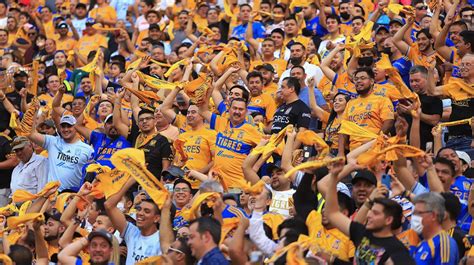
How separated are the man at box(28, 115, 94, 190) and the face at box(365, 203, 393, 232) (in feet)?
20.7

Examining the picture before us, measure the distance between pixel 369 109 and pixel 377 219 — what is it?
433cm

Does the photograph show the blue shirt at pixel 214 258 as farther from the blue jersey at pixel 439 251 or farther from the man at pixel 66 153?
the man at pixel 66 153

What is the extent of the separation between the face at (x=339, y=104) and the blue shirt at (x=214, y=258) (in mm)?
4762

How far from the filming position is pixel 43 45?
22.1 metres

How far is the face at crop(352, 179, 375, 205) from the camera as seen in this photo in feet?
35.9

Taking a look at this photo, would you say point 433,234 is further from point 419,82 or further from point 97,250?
point 419,82

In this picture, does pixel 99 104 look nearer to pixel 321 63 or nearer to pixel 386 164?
pixel 321 63

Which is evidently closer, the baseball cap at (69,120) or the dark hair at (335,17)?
the baseball cap at (69,120)

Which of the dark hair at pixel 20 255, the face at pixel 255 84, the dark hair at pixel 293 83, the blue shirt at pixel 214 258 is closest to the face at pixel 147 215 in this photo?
the dark hair at pixel 20 255

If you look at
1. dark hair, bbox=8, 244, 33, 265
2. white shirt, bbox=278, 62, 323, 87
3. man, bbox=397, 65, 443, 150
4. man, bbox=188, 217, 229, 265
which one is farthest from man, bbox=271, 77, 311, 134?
man, bbox=188, 217, 229, 265

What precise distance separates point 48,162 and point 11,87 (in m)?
3.37

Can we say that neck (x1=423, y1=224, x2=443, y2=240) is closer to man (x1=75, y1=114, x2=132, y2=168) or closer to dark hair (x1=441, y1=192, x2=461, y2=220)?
dark hair (x1=441, y1=192, x2=461, y2=220)

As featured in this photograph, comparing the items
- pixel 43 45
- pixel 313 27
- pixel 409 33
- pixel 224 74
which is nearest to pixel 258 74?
pixel 224 74

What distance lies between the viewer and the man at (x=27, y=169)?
15469 millimetres
